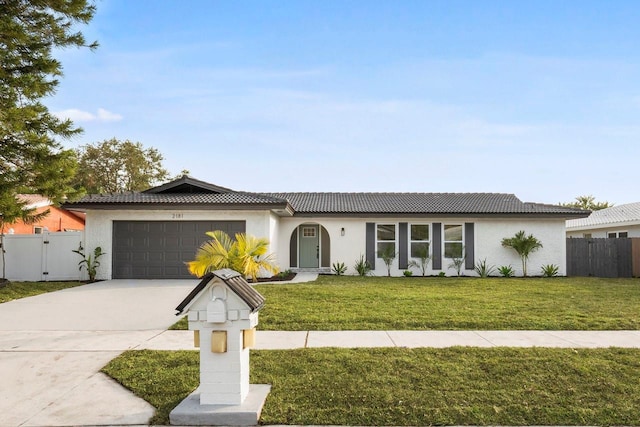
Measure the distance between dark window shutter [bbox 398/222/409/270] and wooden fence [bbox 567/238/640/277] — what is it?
742 cm

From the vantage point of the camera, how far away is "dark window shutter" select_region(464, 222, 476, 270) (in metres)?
18.4

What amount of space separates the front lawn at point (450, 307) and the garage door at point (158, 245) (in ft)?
13.3

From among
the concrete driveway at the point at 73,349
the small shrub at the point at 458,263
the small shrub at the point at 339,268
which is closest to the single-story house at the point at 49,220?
the concrete driveway at the point at 73,349

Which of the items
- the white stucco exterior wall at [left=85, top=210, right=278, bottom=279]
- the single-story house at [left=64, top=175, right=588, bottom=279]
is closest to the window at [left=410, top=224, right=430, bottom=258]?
the single-story house at [left=64, top=175, right=588, bottom=279]

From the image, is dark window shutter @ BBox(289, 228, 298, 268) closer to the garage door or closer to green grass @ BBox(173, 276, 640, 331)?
the garage door

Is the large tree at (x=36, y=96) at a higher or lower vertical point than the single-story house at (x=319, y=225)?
higher

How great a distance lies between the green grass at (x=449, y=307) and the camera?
7.96 meters

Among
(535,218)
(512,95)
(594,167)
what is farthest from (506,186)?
(512,95)

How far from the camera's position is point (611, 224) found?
21.7 m

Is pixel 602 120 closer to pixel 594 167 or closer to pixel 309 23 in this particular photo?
pixel 594 167

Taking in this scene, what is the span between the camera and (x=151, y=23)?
12.2 m

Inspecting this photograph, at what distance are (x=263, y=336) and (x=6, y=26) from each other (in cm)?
1034

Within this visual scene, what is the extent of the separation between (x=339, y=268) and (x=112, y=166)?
90.9ft

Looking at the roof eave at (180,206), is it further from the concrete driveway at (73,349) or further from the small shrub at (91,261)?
the concrete driveway at (73,349)
